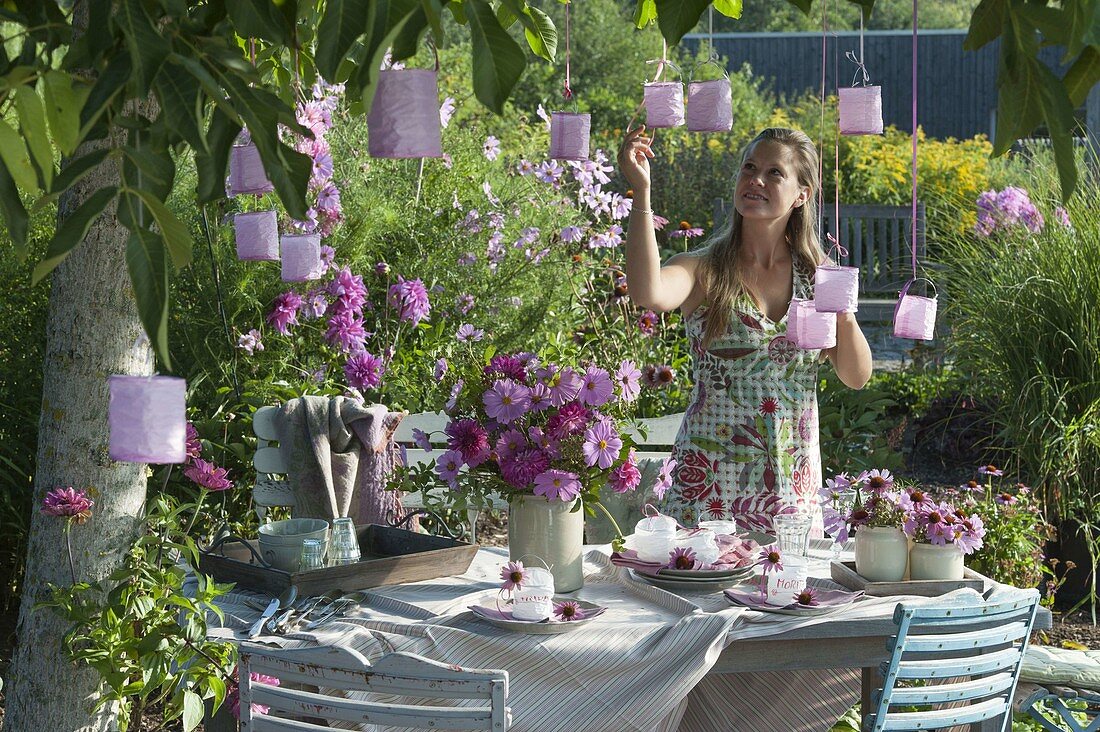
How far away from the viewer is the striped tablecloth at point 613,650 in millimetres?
1986

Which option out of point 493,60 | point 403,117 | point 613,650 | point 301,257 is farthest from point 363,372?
point 493,60

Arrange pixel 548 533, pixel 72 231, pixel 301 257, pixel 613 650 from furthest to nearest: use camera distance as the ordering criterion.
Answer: pixel 301 257 → pixel 548 533 → pixel 613 650 → pixel 72 231

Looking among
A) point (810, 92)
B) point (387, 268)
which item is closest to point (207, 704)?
point (387, 268)

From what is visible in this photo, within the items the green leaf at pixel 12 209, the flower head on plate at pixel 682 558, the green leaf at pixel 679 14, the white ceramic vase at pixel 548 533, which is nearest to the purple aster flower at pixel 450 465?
the white ceramic vase at pixel 548 533

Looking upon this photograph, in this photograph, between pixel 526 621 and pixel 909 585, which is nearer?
pixel 526 621

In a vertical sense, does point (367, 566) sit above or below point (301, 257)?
below

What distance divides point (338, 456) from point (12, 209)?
75.9 inches

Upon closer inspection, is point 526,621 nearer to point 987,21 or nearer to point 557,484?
point 557,484

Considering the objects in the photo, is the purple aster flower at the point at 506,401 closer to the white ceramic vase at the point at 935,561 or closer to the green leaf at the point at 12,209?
the white ceramic vase at the point at 935,561

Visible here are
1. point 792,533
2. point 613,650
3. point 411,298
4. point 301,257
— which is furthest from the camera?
point 411,298

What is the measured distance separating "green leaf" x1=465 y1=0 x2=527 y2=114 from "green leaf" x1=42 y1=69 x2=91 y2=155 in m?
0.34

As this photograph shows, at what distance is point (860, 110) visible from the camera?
2.55 m

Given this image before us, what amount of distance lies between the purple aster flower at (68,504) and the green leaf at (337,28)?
134 centimetres

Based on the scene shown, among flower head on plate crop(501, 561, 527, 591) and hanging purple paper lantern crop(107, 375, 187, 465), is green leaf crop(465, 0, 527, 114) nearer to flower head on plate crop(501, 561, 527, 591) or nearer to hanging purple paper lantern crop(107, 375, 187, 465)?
hanging purple paper lantern crop(107, 375, 187, 465)
